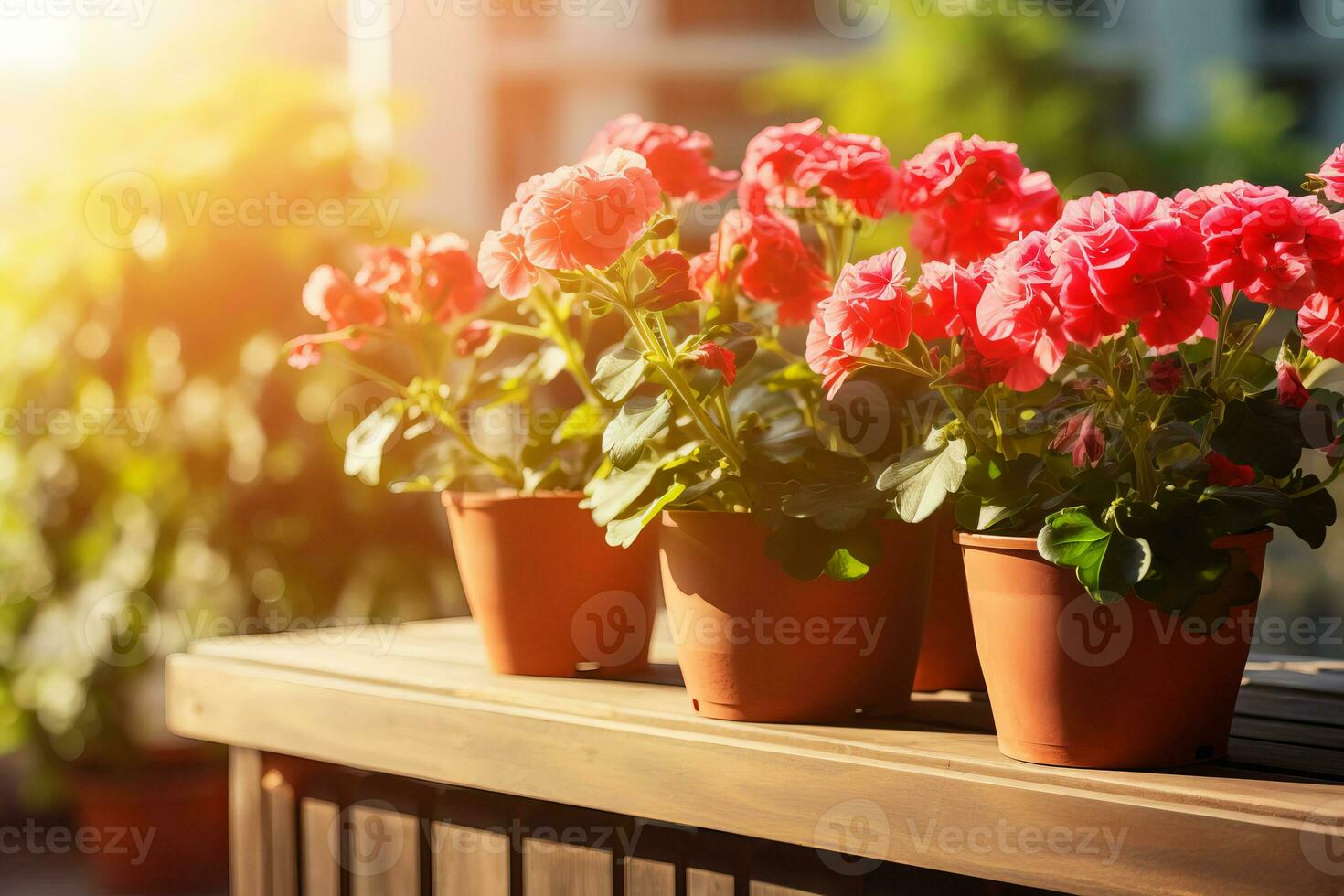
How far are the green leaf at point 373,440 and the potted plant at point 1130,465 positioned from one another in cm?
48

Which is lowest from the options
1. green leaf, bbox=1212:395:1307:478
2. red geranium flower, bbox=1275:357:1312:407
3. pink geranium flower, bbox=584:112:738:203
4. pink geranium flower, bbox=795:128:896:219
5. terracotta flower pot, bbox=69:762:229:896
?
terracotta flower pot, bbox=69:762:229:896

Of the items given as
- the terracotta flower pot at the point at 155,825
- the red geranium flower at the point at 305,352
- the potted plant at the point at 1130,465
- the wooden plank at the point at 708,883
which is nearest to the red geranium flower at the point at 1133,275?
the potted plant at the point at 1130,465

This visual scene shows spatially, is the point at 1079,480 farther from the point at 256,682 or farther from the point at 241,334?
the point at 241,334

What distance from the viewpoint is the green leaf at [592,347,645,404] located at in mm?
928

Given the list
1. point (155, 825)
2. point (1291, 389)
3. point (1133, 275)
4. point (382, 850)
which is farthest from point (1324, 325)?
point (155, 825)

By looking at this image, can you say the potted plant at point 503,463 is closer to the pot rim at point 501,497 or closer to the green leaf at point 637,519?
the pot rim at point 501,497

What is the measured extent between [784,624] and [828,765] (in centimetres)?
12

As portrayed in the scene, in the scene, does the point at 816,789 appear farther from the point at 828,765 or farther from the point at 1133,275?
the point at 1133,275

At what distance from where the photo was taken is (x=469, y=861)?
1.13 m

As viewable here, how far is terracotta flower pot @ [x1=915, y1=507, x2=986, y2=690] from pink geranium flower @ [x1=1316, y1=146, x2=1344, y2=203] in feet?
Result: 1.20

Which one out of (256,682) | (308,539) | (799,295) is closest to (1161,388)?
(799,295)

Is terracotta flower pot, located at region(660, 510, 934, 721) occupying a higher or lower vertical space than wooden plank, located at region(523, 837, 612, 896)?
higher

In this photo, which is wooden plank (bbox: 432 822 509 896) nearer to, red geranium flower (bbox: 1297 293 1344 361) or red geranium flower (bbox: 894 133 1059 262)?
red geranium flower (bbox: 894 133 1059 262)

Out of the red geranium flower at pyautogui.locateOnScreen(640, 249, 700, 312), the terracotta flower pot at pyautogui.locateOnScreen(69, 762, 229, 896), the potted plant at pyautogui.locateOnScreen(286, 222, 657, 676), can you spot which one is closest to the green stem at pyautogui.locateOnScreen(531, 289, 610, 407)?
the potted plant at pyautogui.locateOnScreen(286, 222, 657, 676)
